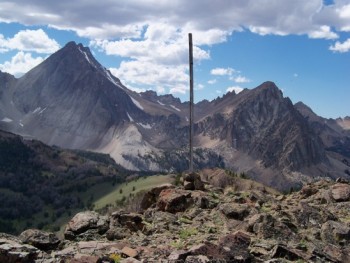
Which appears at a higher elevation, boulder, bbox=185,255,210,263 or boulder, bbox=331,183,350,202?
boulder, bbox=331,183,350,202

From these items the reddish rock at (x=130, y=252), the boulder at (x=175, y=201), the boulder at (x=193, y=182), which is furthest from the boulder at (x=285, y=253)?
the boulder at (x=193, y=182)

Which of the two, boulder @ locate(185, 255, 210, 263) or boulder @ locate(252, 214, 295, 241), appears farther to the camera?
boulder @ locate(252, 214, 295, 241)

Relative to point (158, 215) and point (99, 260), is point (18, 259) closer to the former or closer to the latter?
point (99, 260)

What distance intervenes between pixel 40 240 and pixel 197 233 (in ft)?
22.7

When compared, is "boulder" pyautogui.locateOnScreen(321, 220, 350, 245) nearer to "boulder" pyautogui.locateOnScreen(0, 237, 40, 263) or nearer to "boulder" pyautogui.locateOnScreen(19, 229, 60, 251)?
"boulder" pyautogui.locateOnScreen(19, 229, 60, 251)

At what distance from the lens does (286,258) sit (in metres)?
18.4

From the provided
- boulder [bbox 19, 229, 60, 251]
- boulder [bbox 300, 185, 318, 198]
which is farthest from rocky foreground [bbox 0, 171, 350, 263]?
boulder [bbox 300, 185, 318, 198]

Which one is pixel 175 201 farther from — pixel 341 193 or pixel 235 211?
pixel 341 193

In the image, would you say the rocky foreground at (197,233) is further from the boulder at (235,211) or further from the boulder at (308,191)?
the boulder at (308,191)

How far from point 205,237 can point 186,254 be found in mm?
3649

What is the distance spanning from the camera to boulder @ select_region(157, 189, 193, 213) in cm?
2595

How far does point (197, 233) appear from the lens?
21234mm

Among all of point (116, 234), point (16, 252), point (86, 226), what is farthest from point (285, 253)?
point (16, 252)

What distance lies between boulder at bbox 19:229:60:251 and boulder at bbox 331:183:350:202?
19.0m
